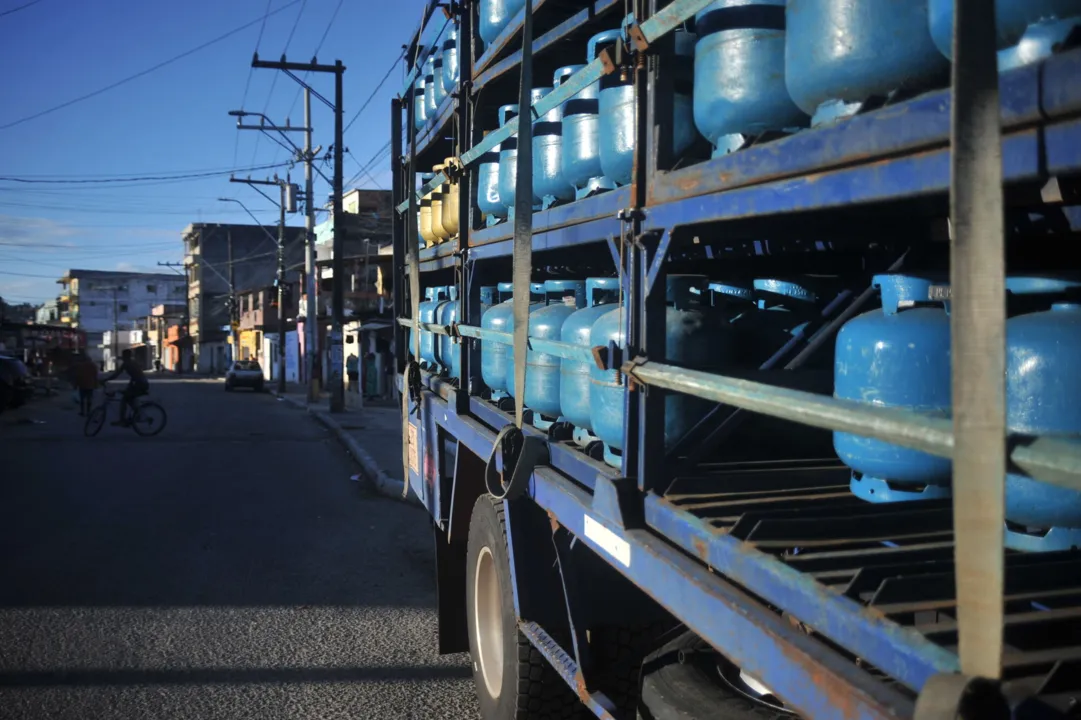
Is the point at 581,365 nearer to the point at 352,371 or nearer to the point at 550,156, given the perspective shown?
the point at 550,156

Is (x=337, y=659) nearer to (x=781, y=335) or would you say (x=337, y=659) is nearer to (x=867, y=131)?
(x=781, y=335)

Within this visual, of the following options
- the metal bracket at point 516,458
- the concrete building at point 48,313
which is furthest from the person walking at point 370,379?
the concrete building at point 48,313

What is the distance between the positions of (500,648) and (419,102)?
16.2ft

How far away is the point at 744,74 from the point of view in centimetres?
247

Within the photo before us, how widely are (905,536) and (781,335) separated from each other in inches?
54.2

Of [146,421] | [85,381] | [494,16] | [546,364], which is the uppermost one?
[494,16]

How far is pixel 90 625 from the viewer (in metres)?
6.09

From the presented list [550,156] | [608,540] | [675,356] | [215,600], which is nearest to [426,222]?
[215,600]

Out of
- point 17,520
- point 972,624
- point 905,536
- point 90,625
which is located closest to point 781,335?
point 905,536

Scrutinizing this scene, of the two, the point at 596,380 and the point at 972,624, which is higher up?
the point at 596,380

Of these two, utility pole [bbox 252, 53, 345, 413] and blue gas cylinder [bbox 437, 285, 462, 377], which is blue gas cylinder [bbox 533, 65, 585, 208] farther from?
utility pole [bbox 252, 53, 345, 413]

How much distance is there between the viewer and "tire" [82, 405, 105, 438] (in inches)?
722

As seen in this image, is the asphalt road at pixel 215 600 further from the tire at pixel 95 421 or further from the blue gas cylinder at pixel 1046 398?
the tire at pixel 95 421

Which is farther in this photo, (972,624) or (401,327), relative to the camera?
(401,327)
